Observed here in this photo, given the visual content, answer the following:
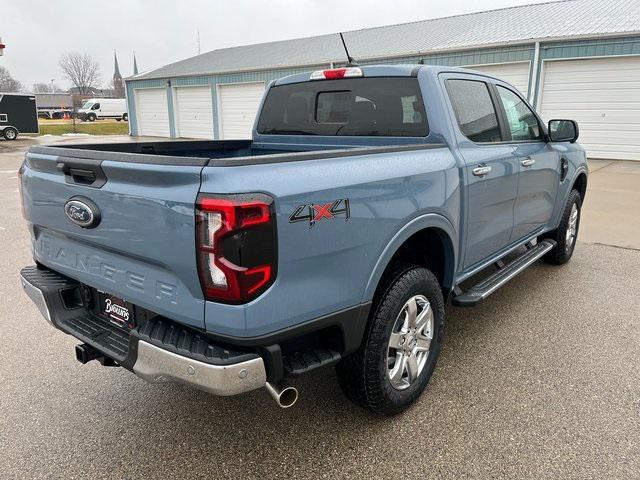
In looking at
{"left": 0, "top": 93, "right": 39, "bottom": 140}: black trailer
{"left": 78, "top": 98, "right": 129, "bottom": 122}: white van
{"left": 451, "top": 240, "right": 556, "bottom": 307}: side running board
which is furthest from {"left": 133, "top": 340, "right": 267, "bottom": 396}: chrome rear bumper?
{"left": 78, "top": 98, "right": 129, "bottom": 122}: white van

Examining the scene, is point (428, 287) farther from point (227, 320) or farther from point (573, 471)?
point (227, 320)

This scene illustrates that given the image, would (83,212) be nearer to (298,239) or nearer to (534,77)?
(298,239)

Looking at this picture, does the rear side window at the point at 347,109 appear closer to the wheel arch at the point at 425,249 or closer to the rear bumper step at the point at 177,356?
the wheel arch at the point at 425,249

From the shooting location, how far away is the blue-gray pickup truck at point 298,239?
74.3 inches

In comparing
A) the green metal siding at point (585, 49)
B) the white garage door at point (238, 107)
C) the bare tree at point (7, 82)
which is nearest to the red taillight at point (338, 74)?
the green metal siding at point (585, 49)

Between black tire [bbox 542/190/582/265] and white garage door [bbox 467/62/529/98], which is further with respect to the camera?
white garage door [bbox 467/62/529/98]

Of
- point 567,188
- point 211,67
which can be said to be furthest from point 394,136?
point 211,67

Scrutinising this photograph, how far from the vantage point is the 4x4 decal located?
1.95 meters

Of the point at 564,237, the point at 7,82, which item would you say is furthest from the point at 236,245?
the point at 7,82

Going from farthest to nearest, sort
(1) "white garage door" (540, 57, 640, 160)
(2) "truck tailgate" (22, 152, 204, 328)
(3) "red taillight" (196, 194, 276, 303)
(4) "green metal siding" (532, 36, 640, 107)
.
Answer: (1) "white garage door" (540, 57, 640, 160)
(4) "green metal siding" (532, 36, 640, 107)
(2) "truck tailgate" (22, 152, 204, 328)
(3) "red taillight" (196, 194, 276, 303)

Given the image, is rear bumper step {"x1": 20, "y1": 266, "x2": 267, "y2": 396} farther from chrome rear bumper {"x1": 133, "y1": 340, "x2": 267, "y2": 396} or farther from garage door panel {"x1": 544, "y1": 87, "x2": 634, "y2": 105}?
garage door panel {"x1": 544, "y1": 87, "x2": 634, "y2": 105}

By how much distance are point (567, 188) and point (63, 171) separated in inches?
176

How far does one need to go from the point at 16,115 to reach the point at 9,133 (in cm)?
100

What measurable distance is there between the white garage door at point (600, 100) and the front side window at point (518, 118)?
11.9m
